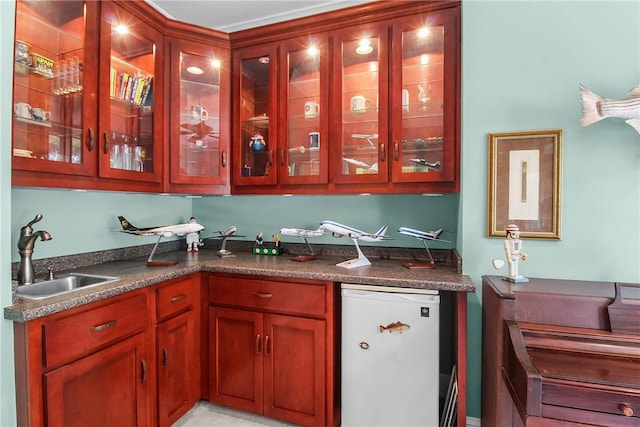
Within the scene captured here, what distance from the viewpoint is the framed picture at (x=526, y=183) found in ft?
5.26

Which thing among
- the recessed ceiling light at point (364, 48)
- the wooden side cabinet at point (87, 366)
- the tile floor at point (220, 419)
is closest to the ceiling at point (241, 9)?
the recessed ceiling light at point (364, 48)

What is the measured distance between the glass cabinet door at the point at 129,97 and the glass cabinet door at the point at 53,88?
0.07 metres

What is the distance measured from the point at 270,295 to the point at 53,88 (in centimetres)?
156

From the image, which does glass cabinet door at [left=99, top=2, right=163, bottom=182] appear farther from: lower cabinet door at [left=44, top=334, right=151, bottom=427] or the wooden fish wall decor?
the wooden fish wall decor

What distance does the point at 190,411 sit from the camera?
2.04 m

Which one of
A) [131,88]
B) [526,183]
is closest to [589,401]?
[526,183]

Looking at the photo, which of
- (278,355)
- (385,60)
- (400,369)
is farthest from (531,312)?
(385,60)

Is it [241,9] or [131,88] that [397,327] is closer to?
[131,88]

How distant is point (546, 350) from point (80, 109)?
2.46 meters

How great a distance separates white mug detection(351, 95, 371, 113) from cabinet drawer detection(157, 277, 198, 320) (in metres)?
1.52

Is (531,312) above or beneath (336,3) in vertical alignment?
beneath

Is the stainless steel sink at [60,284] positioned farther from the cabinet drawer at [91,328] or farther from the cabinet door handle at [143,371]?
the cabinet door handle at [143,371]

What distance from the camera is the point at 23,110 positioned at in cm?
145

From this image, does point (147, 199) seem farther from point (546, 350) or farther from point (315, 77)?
point (546, 350)
